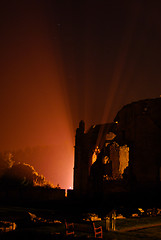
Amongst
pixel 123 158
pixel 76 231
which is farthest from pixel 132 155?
pixel 76 231

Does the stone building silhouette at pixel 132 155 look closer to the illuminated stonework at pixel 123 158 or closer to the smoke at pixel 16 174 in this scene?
the illuminated stonework at pixel 123 158

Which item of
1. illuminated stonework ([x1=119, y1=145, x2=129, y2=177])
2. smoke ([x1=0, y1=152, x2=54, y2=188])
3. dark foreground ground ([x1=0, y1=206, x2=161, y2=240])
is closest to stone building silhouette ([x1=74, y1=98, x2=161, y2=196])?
illuminated stonework ([x1=119, y1=145, x2=129, y2=177])

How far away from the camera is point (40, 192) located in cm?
3644

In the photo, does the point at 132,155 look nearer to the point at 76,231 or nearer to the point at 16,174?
the point at 16,174

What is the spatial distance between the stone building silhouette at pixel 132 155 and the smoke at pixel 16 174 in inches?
503

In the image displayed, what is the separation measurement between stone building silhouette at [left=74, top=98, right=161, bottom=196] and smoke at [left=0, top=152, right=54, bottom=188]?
503 inches

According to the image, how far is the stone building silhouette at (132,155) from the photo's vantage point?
35625 millimetres

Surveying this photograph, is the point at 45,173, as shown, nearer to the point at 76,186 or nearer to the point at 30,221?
the point at 76,186

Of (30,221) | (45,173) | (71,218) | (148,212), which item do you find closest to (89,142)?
(148,212)

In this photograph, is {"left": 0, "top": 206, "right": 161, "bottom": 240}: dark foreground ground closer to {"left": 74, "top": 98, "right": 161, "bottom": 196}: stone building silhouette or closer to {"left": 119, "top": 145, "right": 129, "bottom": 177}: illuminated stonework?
{"left": 74, "top": 98, "right": 161, "bottom": 196}: stone building silhouette

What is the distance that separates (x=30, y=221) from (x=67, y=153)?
98.6 meters

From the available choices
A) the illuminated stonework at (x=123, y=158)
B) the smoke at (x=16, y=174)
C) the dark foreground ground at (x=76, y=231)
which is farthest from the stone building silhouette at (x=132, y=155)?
the dark foreground ground at (x=76, y=231)

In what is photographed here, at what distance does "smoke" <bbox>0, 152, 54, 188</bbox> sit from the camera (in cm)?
5256

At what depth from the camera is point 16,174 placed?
178 ft
